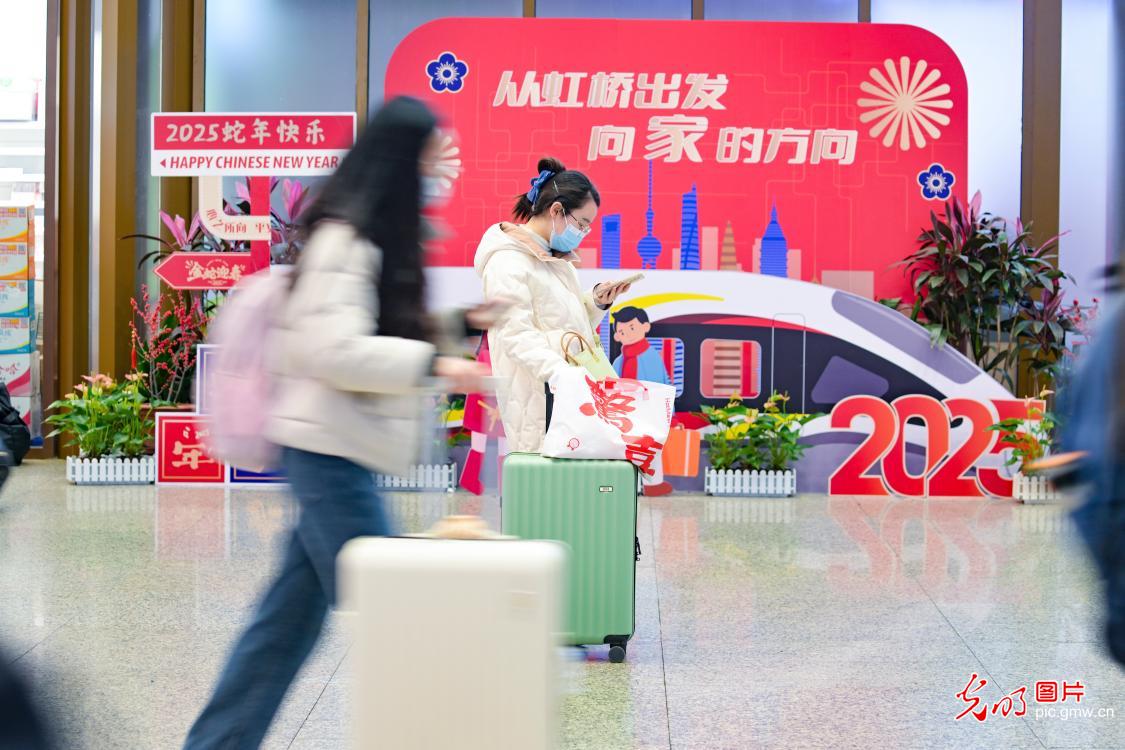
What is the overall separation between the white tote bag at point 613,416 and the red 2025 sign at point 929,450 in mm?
3703

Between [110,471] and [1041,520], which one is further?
[110,471]

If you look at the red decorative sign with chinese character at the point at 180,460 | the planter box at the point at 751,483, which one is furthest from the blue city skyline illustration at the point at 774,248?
the red decorative sign with chinese character at the point at 180,460

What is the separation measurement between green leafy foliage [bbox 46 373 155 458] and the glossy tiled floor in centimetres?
67

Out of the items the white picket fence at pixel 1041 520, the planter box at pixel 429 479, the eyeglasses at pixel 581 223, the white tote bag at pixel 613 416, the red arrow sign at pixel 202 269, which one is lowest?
the white picket fence at pixel 1041 520

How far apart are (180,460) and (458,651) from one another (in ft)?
17.7

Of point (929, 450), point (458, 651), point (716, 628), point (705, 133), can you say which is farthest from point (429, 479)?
point (458, 651)

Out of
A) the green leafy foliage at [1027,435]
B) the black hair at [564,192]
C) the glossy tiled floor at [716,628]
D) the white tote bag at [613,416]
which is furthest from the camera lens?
the green leafy foliage at [1027,435]

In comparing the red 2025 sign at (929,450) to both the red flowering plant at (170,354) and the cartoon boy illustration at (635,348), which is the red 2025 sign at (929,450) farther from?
the red flowering plant at (170,354)

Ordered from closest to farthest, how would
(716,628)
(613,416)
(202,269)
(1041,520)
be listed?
(613,416)
(716,628)
(1041,520)
(202,269)

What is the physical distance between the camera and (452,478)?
22.4 ft

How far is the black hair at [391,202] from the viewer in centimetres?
205

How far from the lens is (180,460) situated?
22.2 feet

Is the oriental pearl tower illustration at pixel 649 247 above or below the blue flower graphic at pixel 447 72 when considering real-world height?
below

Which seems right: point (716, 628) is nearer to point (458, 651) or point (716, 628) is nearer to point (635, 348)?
point (458, 651)
